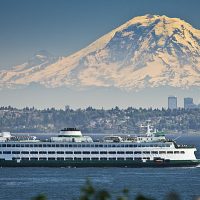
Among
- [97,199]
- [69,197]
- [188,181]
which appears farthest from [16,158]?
[97,199]

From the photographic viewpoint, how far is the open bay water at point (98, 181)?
335 ft

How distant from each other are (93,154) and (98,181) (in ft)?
76.7

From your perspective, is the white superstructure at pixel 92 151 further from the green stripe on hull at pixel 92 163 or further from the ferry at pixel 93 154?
the green stripe on hull at pixel 92 163

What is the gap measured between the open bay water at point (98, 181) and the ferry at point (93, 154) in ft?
6.32

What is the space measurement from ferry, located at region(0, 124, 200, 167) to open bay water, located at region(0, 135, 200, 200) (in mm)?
1925

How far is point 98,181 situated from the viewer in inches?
4525

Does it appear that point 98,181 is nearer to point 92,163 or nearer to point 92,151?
point 92,163

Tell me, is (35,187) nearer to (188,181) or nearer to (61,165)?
(188,181)

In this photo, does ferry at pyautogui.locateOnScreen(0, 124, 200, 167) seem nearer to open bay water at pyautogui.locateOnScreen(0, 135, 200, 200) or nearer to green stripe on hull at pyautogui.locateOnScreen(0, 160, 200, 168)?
green stripe on hull at pyautogui.locateOnScreen(0, 160, 200, 168)

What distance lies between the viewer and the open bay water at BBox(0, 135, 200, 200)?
4023 inches

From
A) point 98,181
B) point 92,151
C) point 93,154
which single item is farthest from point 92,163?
point 98,181

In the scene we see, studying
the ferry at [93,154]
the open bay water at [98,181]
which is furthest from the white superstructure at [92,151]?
the open bay water at [98,181]

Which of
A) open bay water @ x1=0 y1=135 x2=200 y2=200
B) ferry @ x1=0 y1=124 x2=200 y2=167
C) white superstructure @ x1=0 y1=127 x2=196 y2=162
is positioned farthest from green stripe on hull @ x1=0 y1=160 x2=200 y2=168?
open bay water @ x1=0 y1=135 x2=200 y2=200

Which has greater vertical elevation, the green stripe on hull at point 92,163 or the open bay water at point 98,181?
the green stripe on hull at point 92,163
